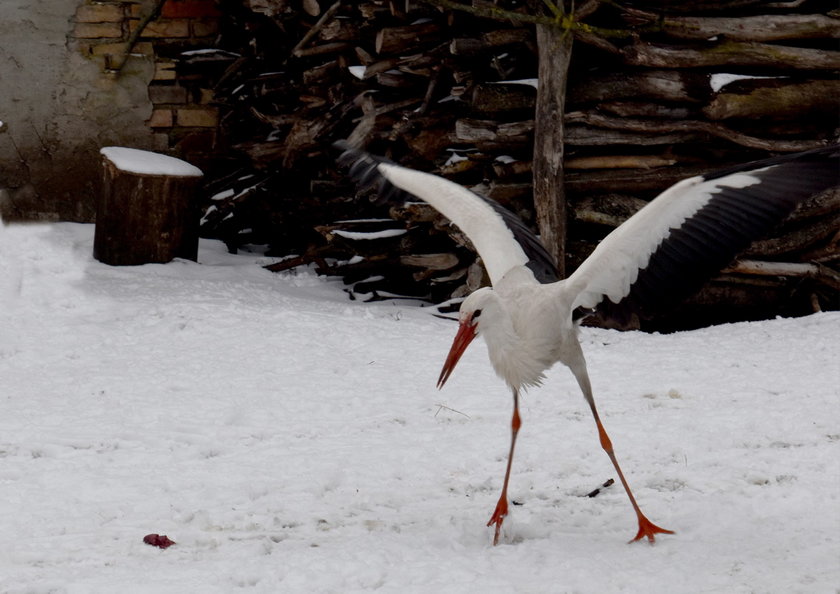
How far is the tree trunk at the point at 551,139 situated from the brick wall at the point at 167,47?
4.43m

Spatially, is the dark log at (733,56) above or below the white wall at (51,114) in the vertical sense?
above

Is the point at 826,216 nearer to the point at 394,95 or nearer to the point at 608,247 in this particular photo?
the point at 394,95

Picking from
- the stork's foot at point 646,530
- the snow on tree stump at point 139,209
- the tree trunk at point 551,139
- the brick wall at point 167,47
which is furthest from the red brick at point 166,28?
the stork's foot at point 646,530

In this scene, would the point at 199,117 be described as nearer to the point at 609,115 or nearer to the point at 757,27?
the point at 609,115

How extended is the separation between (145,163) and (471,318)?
15.9 feet

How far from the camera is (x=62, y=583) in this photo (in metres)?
2.97

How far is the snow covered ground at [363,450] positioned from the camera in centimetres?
317

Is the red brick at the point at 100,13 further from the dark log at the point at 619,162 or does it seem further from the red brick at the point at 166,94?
the dark log at the point at 619,162

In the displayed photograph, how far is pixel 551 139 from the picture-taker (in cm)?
656

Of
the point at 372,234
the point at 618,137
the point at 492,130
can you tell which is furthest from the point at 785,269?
the point at 372,234

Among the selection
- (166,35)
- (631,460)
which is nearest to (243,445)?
(631,460)

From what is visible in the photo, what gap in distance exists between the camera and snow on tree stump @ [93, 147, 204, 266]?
7309 millimetres

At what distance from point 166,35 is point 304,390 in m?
5.63

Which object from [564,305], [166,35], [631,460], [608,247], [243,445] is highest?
[166,35]
